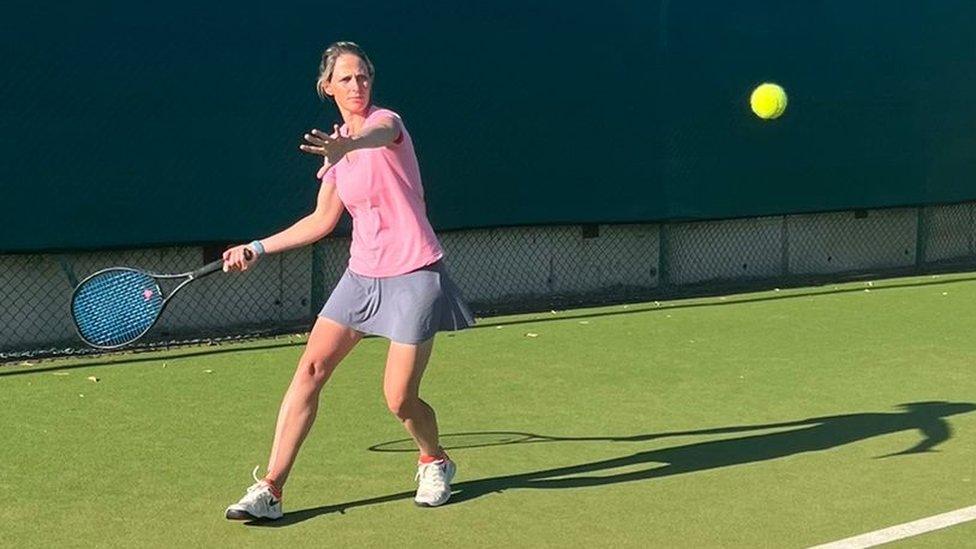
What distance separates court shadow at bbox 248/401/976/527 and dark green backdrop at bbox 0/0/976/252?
353cm

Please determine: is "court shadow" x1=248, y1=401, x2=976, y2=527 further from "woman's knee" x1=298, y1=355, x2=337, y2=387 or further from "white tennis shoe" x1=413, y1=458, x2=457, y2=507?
"woman's knee" x1=298, y1=355, x2=337, y2=387

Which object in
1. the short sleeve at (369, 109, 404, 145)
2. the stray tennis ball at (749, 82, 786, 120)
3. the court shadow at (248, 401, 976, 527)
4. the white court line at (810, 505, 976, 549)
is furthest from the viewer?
the stray tennis ball at (749, 82, 786, 120)

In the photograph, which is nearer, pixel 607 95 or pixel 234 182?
pixel 234 182

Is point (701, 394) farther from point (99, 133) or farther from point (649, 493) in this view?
point (99, 133)

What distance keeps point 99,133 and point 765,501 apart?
488 cm

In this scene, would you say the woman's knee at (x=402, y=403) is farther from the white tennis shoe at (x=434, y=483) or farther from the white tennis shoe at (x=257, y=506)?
the white tennis shoe at (x=257, y=506)

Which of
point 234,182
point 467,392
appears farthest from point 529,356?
point 234,182

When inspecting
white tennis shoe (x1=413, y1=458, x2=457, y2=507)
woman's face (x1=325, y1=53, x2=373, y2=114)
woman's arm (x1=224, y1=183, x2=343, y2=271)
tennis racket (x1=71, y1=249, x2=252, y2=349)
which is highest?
woman's face (x1=325, y1=53, x2=373, y2=114)

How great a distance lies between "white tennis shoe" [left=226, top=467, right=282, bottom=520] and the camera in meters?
5.19

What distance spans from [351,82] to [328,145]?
0.57m

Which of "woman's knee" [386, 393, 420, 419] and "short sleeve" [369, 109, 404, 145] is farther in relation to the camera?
"woman's knee" [386, 393, 420, 419]

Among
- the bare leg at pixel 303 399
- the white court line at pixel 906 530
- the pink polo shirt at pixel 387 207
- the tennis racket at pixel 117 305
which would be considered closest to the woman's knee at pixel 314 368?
the bare leg at pixel 303 399

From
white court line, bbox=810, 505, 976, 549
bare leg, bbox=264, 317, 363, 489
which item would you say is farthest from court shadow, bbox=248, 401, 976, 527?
white court line, bbox=810, 505, 976, 549

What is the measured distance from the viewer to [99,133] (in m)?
9.01
